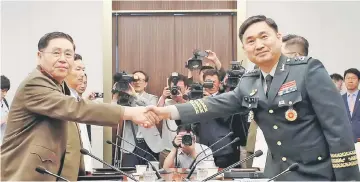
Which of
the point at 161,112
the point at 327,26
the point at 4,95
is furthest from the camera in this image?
the point at 327,26

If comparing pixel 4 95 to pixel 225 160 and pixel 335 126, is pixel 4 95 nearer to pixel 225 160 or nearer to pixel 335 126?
pixel 225 160

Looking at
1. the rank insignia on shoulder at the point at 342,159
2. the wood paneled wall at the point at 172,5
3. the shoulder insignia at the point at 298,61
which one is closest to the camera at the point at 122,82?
the wood paneled wall at the point at 172,5

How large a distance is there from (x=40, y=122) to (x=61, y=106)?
0.12m

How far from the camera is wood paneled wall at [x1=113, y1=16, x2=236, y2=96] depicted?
206 inches

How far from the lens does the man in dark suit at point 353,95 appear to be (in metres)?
4.58

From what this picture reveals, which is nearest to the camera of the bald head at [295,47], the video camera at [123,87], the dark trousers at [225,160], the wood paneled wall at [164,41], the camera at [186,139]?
the bald head at [295,47]

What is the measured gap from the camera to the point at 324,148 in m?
1.82

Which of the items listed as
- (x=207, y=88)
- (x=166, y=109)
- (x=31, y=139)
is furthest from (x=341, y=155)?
(x=207, y=88)

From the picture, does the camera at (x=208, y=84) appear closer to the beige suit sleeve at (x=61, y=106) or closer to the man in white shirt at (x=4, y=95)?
the beige suit sleeve at (x=61, y=106)

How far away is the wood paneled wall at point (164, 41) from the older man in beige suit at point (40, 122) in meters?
3.16

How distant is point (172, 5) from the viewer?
5.29 meters

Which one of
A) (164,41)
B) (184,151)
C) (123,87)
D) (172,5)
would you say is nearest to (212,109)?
(184,151)

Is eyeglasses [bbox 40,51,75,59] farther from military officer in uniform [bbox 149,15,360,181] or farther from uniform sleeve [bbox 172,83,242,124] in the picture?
military officer in uniform [bbox 149,15,360,181]

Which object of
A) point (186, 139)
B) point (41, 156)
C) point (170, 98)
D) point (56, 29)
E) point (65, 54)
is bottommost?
point (186, 139)
